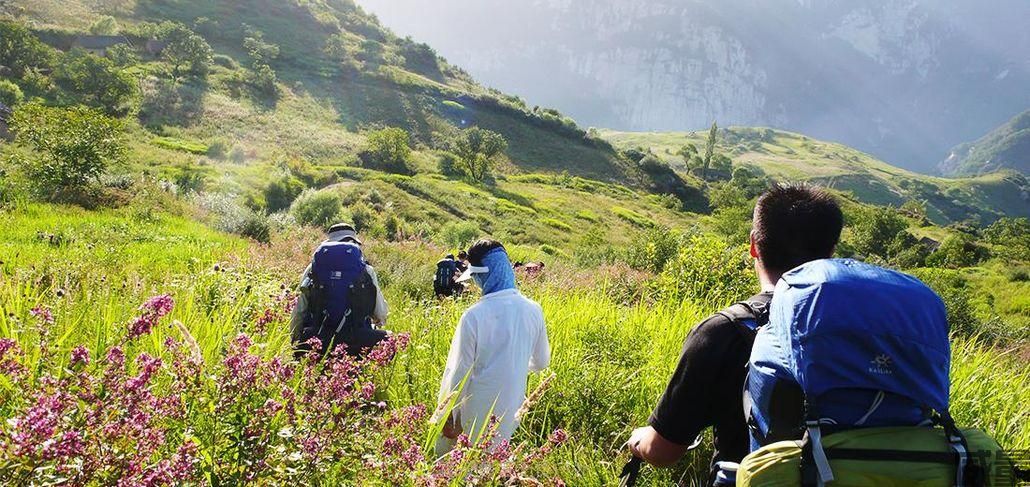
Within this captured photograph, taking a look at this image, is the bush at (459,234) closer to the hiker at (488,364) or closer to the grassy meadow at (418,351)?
the grassy meadow at (418,351)

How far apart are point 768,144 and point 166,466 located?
8153 inches

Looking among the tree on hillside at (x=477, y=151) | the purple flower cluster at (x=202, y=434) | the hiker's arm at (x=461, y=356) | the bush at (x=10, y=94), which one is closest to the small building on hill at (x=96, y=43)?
the bush at (x=10, y=94)

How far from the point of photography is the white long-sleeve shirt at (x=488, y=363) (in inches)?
142

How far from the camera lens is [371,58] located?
89188mm

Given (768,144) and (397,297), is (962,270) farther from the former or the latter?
(768,144)

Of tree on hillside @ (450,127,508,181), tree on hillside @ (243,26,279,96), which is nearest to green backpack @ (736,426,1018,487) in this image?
tree on hillside @ (450,127,508,181)

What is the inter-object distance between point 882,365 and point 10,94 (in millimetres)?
54293

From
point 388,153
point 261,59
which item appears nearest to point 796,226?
point 388,153

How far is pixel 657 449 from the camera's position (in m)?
2.29

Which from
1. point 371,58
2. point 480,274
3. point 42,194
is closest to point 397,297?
point 480,274

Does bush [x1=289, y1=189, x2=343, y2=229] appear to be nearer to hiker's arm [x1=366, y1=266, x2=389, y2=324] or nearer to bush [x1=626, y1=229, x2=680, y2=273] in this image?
bush [x1=626, y1=229, x2=680, y2=273]

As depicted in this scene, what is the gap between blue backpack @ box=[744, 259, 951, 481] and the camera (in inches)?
61.6

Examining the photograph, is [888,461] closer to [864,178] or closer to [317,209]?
[317,209]

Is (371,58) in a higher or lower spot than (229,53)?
higher
